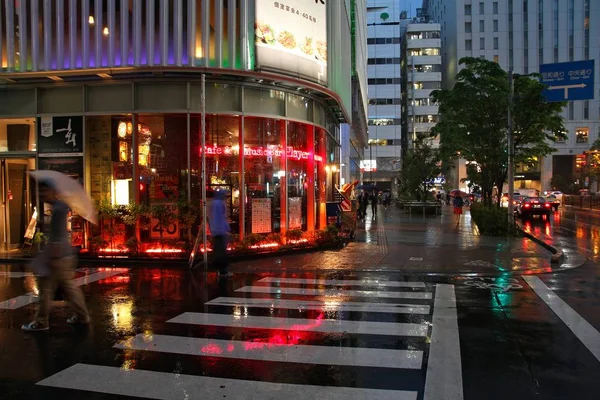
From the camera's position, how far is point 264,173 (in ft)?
51.4

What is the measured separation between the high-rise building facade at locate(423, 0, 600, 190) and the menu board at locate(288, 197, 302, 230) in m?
68.4

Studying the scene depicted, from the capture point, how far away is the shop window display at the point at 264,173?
15164 millimetres

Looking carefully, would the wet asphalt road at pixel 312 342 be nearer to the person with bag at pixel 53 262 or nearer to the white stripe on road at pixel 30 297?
the white stripe on road at pixel 30 297

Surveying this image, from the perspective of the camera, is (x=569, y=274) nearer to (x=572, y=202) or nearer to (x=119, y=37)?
(x=119, y=37)

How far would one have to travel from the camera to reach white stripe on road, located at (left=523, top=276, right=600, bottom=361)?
624 centimetres

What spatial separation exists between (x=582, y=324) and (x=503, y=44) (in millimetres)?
83834

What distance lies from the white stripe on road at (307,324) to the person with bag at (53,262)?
164cm

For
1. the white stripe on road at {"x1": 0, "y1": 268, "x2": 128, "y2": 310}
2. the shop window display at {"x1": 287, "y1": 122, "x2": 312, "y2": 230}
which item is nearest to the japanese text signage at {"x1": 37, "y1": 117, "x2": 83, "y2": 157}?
the white stripe on road at {"x1": 0, "y1": 268, "x2": 128, "y2": 310}

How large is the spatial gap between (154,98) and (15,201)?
596cm

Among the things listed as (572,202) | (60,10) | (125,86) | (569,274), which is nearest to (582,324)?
(569,274)

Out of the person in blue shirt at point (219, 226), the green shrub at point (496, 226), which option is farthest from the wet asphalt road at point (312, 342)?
the green shrub at point (496, 226)

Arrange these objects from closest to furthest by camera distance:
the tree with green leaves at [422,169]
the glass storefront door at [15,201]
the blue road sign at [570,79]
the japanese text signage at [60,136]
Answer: the japanese text signage at [60,136] → the glass storefront door at [15,201] → the blue road sign at [570,79] → the tree with green leaves at [422,169]

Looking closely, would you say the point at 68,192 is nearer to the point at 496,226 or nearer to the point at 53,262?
the point at 53,262

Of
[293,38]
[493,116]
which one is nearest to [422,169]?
[493,116]
